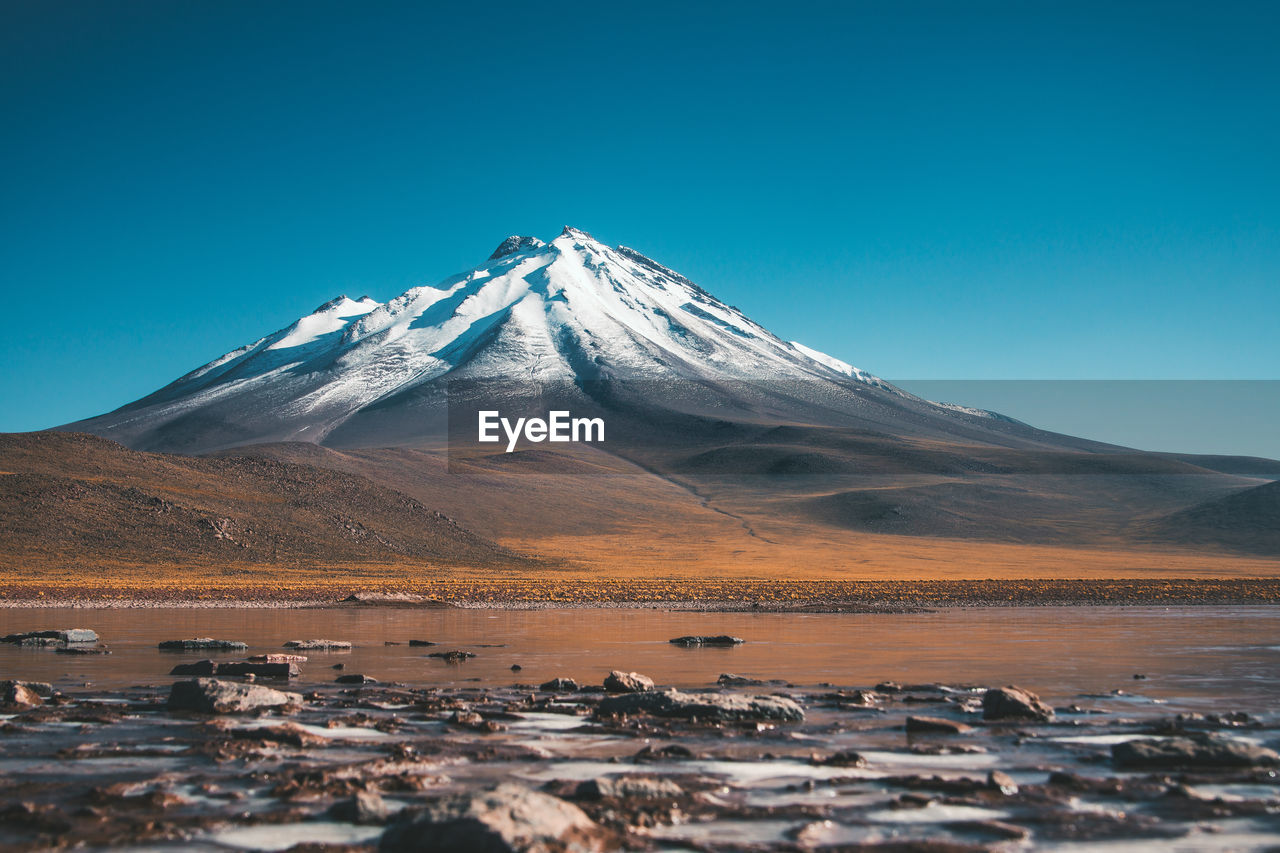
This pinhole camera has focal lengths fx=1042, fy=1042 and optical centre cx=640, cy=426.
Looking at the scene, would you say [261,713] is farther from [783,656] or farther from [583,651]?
[783,656]

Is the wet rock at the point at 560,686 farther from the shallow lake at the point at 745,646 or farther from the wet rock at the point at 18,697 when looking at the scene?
the wet rock at the point at 18,697

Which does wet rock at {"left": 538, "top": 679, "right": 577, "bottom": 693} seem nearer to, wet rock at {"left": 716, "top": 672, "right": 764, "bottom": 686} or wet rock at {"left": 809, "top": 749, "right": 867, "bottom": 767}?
wet rock at {"left": 716, "top": 672, "right": 764, "bottom": 686}

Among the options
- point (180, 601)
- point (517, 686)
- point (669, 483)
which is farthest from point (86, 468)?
point (669, 483)

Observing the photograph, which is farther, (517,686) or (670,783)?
(517,686)

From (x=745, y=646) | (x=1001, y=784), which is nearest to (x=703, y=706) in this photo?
(x=1001, y=784)

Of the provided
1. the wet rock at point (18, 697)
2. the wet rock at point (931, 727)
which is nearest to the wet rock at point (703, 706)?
the wet rock at point (931, 727)

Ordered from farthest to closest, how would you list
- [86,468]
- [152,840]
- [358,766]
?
[86,468]
[358,766]
[152,840]

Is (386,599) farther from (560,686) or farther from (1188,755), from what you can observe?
(1188,755)
